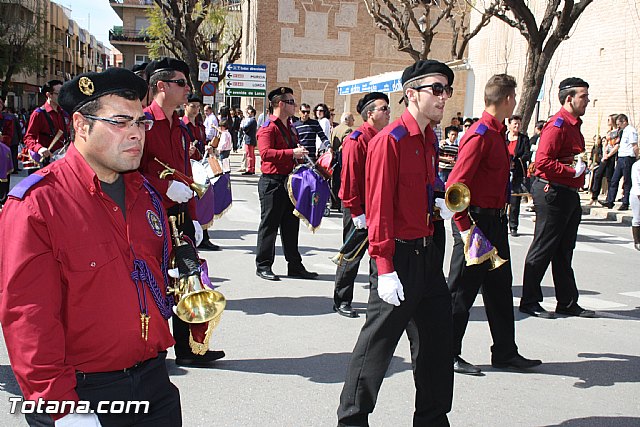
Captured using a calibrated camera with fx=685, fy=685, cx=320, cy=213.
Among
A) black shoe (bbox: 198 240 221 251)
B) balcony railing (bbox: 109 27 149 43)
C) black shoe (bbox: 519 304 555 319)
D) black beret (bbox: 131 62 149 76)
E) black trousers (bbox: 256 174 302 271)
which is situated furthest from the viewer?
balcony railing (bbox: 109 27 149 43)

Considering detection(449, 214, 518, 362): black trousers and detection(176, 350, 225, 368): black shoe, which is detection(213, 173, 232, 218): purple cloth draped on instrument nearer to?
detection(176, 350, 225, 368): black shoe

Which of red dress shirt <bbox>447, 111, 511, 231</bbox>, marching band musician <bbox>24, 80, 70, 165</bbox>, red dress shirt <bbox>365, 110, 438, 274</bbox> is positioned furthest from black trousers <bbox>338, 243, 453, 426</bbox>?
marching band musician <bbox>24, 80, 70, 165</bbox>

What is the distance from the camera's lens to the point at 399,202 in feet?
12.8

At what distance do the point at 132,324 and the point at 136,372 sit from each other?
198 mm

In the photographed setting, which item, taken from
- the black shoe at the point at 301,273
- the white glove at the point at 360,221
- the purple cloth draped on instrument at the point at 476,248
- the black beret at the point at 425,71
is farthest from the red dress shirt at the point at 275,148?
the black beret at the point at 425,71

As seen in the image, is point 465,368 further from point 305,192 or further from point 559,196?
point 305,192

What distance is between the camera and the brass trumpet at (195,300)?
266 centimetres

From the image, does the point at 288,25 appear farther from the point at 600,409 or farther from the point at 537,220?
the point at 600,409

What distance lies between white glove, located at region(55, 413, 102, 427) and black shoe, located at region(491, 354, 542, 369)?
392cm

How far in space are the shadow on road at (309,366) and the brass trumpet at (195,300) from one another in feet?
8.54

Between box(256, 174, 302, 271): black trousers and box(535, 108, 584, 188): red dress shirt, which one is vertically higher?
box(535, 108, 584, 188): red dress shirt

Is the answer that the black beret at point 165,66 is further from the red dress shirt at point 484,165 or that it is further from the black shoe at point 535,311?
the black shoe at point 535,311

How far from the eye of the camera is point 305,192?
7.97 meters

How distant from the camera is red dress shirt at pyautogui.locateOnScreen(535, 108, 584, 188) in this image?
6777mm
